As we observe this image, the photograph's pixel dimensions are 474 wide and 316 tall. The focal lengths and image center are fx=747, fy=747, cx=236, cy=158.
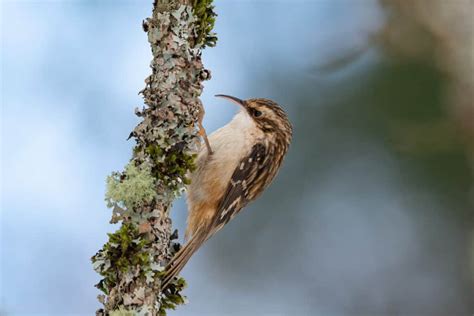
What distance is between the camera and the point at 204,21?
2602 mm

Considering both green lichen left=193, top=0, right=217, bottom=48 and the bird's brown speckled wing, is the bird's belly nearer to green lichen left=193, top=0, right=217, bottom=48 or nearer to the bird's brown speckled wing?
the bird's brown speckled wing

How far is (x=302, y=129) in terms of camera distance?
16.7 feet

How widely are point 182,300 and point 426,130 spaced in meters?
2.65

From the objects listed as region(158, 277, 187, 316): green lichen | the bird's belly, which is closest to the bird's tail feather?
region(158, 277, 187, 316): green lichen

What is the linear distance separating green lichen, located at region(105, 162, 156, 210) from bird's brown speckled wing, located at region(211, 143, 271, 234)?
1173 mm

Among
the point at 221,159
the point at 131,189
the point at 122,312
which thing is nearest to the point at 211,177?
the point at 221,159

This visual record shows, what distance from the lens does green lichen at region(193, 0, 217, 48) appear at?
2.59m

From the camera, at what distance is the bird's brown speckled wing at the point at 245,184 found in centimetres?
361

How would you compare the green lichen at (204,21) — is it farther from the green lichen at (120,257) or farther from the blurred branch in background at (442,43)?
the blurred branch in background at (442,43)

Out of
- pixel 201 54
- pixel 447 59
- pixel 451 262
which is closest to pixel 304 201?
pixel 451 262

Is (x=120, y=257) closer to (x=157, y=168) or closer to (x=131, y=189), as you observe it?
(x=131, y=189)

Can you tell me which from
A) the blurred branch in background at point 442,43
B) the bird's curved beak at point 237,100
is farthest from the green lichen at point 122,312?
the blurred branch in background at point 442,43

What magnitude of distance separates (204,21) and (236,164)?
1.24 meters

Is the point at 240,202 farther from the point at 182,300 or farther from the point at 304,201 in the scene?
the point at 304,201
